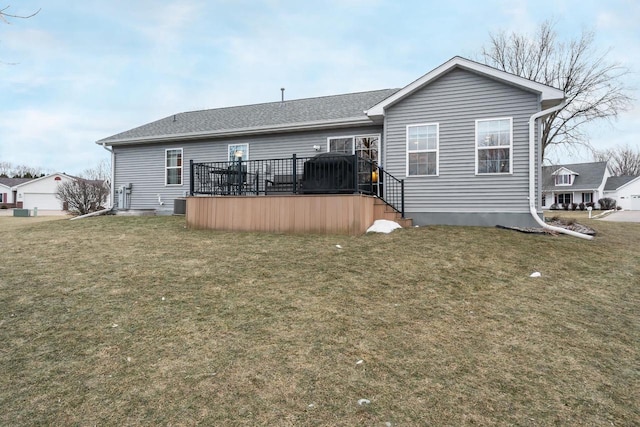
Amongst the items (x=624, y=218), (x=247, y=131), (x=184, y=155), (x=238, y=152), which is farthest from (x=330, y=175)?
(x=624, y=218)

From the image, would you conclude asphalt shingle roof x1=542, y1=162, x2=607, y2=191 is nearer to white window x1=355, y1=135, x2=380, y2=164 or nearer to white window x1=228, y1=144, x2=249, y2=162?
white window x1=355, y1=135, x2=380, y2=164

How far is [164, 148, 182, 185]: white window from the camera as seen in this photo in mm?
13219

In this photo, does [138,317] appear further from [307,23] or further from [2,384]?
[307,23]

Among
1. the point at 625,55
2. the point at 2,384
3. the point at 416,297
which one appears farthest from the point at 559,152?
the point at 2,384

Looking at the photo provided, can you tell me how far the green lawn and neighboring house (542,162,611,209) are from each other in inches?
1502

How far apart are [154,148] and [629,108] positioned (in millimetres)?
19522

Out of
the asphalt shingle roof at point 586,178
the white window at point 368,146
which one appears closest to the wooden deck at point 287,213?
the white window at point 368,146

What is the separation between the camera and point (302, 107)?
1346 cm

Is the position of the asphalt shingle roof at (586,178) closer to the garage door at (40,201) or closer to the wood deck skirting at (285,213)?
the wood deck skirting at (285,213)

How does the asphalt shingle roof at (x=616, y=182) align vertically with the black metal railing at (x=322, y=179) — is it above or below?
above

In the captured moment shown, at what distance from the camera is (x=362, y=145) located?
1088cm

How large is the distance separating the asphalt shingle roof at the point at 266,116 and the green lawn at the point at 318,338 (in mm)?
6495

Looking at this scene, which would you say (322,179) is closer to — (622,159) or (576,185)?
(576,185)

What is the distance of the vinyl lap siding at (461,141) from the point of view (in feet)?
28.0
